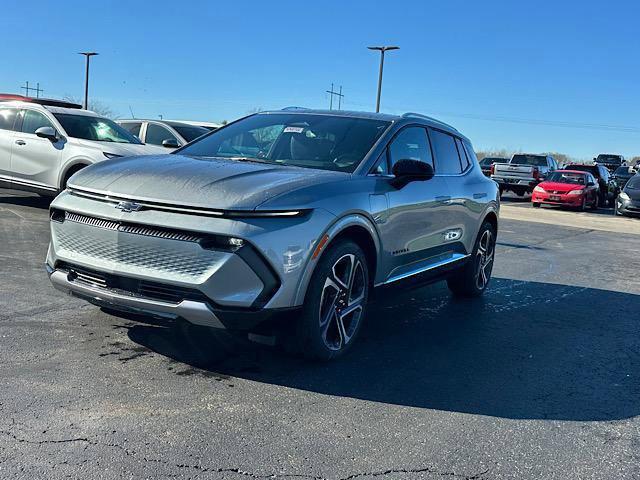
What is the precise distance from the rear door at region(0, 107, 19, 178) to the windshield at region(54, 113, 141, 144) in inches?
34.8

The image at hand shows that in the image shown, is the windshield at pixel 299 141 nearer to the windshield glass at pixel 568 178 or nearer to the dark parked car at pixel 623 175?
the windshield glass at pixel 568 178

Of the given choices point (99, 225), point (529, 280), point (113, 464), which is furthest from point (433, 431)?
point (529, 280)

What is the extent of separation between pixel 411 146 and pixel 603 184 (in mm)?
24901

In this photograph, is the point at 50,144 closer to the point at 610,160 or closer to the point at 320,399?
the point at 320,399

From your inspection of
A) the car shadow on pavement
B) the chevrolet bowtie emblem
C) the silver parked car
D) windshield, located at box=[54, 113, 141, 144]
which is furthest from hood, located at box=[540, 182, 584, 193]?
the chevrolet bowtie emblem

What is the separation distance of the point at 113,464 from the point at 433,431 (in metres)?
1.64

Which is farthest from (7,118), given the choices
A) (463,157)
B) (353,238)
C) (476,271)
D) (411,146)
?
(353,238)

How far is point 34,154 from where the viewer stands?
10.8 meters

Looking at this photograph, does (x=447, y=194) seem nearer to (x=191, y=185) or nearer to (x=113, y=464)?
(x=191, y=185)

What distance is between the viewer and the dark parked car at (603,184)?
27.4 meters

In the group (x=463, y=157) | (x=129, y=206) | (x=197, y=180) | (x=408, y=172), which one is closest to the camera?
(x=129, y=206)

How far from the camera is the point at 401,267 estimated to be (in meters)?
5.09

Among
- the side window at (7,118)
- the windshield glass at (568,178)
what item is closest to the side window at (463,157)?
the side window at (7,118)

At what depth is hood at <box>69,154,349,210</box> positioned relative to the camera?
12.3 feet
